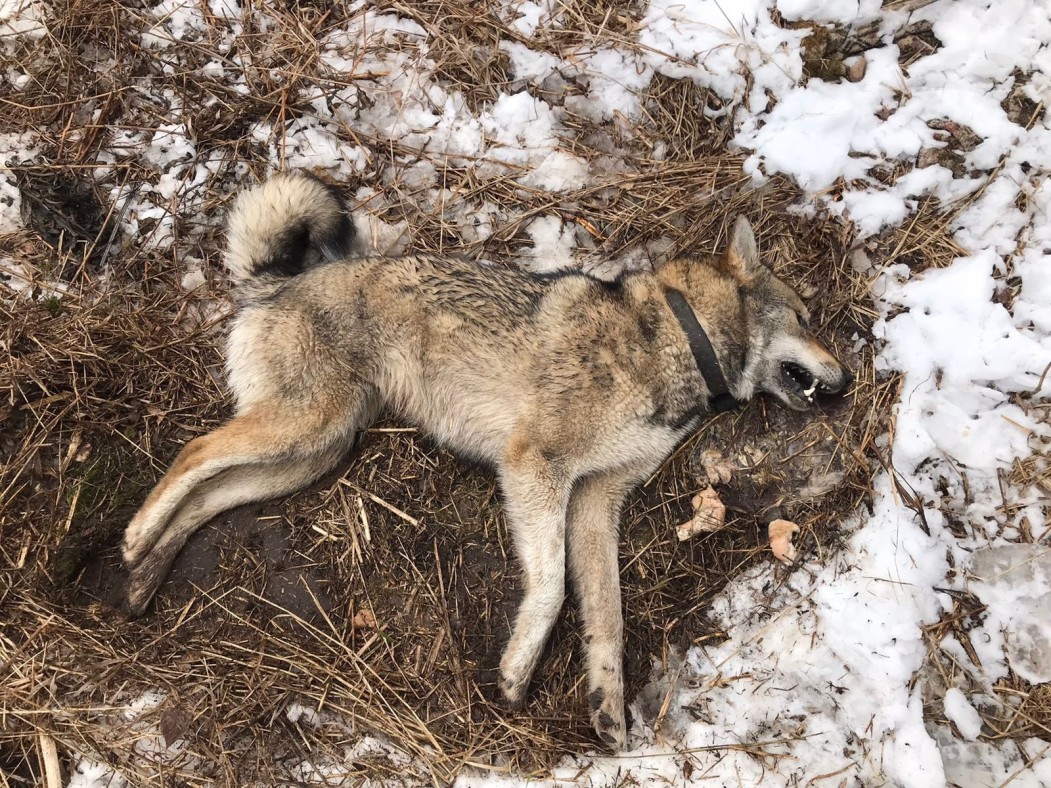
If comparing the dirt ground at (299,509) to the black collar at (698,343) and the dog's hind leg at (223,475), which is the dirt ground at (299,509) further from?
the black collar at (698,343)

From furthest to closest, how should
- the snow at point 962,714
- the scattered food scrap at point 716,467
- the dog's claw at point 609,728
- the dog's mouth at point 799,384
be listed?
the scattered food scrap at point 716,467 < the dog's mouth at point 799,384 < the dog's claw at point 609,728 < the snow at point 962,714

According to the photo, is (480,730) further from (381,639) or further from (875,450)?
(875,450)

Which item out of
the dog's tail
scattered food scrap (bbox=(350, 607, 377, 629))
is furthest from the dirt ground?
the dog's tail

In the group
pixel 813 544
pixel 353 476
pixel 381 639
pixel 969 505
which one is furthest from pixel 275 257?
pixel 969 505

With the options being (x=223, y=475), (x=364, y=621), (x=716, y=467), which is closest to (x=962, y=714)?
Result: (x=716, y=467)

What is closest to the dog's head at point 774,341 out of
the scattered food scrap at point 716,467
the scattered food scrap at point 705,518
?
the scattered food scrap at point 716,467

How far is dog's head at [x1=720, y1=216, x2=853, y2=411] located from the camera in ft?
12.0

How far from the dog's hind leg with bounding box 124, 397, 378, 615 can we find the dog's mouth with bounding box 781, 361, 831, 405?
2.67m

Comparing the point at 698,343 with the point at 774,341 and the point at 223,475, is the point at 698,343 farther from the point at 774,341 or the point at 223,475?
the point at 223,475

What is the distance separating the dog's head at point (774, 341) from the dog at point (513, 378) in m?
0.01

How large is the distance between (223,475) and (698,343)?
2.97 meters

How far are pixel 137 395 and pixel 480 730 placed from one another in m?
2.97

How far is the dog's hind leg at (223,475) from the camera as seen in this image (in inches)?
133

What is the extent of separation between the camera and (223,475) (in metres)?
3.57
